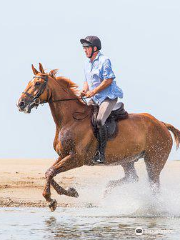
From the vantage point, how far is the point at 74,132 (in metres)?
12.4

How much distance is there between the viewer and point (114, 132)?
42.1ft

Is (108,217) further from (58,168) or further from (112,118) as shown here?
(112,118)

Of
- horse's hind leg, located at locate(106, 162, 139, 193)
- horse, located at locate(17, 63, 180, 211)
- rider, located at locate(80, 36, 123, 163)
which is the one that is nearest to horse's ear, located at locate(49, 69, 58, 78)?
horse, located at locate(17, 63, 180, 211)

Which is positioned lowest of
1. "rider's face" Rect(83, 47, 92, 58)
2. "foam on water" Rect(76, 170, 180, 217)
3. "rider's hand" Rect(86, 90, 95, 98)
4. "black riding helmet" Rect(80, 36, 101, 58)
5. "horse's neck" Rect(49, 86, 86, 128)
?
"foam on water" Rect(76, 170, 180, 217)

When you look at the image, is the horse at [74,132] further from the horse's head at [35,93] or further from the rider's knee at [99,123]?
the rider's knee at [99,123]

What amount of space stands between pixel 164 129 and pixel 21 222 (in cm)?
371

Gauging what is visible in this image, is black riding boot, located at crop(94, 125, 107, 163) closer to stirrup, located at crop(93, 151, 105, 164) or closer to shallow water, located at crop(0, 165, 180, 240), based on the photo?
stirrup, located at crop(93, 151, 105, 164)

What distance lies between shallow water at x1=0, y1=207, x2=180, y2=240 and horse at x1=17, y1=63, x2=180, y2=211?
22.5 inches

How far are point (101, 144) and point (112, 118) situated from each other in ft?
1.93

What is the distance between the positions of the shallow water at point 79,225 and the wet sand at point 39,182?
1196 millimetres

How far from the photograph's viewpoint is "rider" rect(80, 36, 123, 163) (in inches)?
495

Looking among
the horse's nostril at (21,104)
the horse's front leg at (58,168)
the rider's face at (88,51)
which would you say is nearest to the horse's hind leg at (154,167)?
the horse's front leg at (58,168)

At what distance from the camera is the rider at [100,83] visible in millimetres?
12570

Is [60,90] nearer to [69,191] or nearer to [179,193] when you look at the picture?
[69,191]
